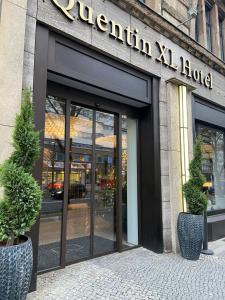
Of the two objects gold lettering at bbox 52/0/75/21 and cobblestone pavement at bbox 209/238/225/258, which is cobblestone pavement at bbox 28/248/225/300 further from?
gold lettering at bbox 52/0/75/21

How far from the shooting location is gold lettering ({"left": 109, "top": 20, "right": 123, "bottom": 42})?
208 inches

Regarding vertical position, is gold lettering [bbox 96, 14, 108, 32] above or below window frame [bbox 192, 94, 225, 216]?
above

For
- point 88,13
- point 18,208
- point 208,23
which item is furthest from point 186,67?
point 18,208

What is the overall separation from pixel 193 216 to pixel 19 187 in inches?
146

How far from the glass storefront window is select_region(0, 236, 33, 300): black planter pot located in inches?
265

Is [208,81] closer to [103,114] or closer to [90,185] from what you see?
[103,114]

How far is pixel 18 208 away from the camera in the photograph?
9.44ft

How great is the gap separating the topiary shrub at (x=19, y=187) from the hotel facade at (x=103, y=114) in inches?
25.2

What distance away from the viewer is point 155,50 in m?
6.20

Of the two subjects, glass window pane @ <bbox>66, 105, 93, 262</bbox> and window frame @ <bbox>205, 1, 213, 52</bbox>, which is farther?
window frame @ <bbox>205, 1, 213, 52</bbox>

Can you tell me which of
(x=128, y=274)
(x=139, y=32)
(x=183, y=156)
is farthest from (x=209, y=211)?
(x=139, y=32)

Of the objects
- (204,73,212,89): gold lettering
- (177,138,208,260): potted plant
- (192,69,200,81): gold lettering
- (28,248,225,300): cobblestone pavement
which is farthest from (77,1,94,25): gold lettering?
(28,248,225,300): cobblestone pavement

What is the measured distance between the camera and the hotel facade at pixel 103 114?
4068 mm

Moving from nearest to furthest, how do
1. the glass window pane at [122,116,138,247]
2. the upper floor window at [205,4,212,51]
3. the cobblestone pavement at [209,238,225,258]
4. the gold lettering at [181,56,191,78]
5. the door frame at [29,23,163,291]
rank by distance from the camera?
the door frame at [29,23,163,291], the cobblestone pavement at [209,238,225,258], the glass window pane at [122,116,138,247], the gold lettering at [181,56,191,78], the upper floor window at [205,4,212,51]
